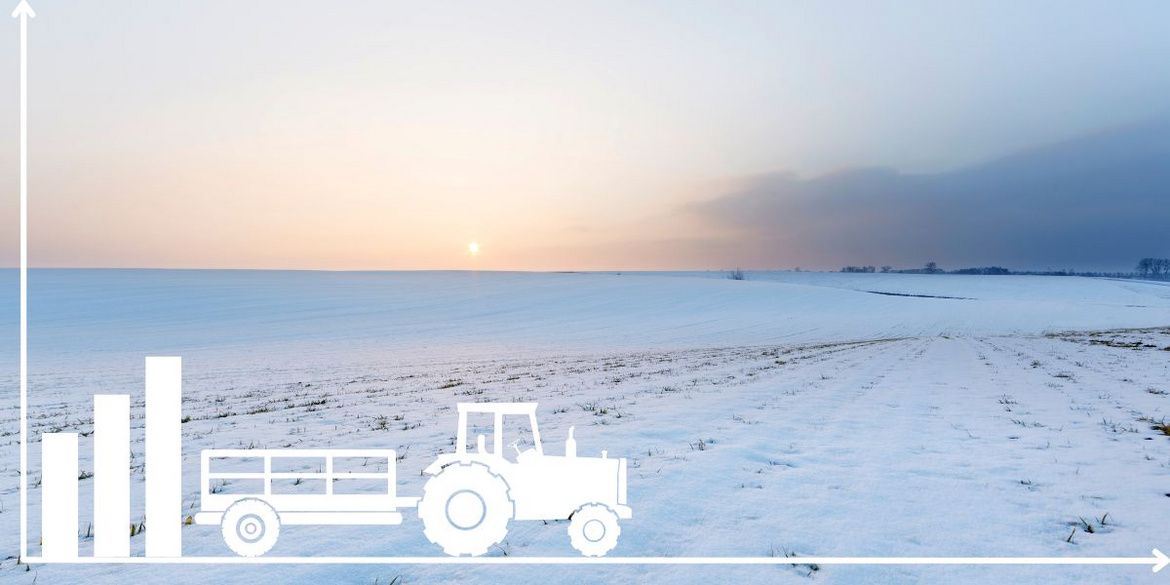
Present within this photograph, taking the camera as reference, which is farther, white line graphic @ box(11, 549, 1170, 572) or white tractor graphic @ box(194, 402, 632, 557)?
white tractor graphic @ box(194, 402, 632, 557)

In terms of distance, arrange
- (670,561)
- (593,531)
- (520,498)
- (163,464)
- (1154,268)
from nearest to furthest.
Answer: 1. (670,561)
2. (593,531)
3. (163,464)
4. (520,498)
5. (1154,268)

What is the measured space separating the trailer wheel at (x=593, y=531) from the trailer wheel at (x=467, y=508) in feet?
1.93

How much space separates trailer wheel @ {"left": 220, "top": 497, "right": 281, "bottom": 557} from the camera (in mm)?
4449

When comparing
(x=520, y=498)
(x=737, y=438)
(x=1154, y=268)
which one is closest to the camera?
(x=520, y=498)

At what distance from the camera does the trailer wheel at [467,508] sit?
4.54 meters

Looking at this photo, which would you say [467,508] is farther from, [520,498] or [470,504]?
[520,498]

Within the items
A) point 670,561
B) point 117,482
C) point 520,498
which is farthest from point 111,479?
point 670,561

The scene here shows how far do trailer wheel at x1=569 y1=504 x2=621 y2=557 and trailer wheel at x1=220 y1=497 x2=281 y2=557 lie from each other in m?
2.48

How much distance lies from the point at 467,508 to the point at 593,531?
1.08 meters

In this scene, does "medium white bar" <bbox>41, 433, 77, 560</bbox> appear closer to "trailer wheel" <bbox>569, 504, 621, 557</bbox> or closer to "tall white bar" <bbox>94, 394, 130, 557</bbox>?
"tall white bar" <bbox>94, 394, 130, 557</bbox>

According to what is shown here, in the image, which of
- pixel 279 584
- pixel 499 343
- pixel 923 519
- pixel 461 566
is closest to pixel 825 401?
pixel 923 519

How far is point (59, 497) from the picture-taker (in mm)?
4535

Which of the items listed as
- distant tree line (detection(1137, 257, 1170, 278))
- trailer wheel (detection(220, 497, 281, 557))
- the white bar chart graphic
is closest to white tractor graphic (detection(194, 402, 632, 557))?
trailer wheel (detection(220, 497, 281, 557))

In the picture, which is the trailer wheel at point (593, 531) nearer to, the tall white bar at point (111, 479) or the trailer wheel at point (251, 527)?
the trailer wheel at point (251, 527)
